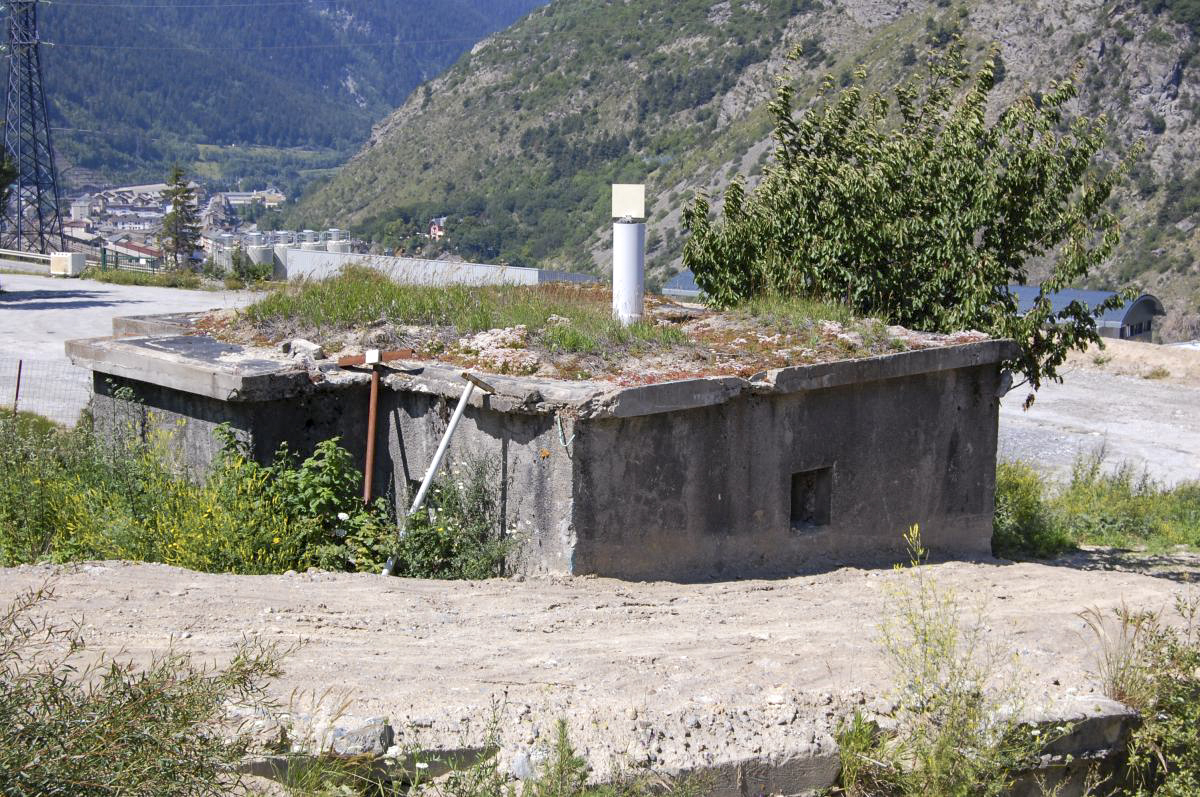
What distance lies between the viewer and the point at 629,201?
9828 millimetres

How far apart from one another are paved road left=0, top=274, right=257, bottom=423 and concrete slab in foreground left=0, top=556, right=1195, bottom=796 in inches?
209

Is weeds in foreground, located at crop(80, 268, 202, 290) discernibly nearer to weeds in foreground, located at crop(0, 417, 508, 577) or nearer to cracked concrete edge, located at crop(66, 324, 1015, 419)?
cracked concrete edge, located at crop(66, 324, 1015, 419)

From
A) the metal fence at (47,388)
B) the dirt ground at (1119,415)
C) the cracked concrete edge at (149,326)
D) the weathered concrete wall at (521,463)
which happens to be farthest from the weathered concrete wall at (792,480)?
the metal fence at (47,388)

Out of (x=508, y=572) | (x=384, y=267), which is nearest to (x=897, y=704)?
(x=508, y=572)

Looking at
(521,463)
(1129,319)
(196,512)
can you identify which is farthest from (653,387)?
(1129,319)

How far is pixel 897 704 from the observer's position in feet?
17.7

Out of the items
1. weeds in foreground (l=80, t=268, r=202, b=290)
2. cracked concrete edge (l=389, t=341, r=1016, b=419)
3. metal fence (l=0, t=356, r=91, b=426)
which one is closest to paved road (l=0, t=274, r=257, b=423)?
metal fence (l=0, t=356, r=91, b=426)

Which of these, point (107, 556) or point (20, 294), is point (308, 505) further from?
point (20, 294)

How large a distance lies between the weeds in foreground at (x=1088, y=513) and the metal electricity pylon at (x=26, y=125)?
38.5m

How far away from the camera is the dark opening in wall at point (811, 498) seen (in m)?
9.09

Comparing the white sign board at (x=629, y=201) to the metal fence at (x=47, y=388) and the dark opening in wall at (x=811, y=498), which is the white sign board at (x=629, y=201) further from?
the metal fence at (x=47, y=388)

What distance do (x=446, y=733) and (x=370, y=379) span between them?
419cm

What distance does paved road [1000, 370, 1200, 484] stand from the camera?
19109 millimetres

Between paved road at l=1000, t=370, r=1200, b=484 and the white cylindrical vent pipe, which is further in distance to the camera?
paved road at l=1000, t=370, r=1200, b=484
